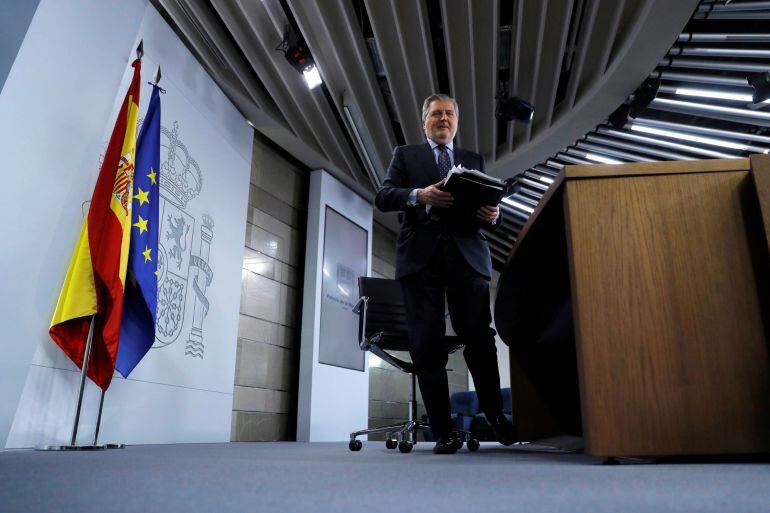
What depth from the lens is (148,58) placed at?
3320 mm

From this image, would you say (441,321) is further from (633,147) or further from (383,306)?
(633,147)

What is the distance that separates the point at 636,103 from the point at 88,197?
4.07 meters

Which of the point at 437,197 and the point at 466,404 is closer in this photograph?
the point at 437,197

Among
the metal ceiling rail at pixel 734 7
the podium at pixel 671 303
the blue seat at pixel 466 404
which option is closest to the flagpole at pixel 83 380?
the podium at pixel 671 303

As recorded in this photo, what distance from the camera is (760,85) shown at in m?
3.82

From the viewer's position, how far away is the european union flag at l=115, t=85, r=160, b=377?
2578mm

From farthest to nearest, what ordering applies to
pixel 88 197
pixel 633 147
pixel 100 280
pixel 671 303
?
pixel 633 147, pixel 88 197, pixel 100 280, pixel 671 303

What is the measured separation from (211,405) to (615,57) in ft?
13.2

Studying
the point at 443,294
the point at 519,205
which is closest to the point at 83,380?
the point at 443,294

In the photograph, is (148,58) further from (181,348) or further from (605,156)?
(605,156)

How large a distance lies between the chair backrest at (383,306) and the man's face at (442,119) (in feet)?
4.26

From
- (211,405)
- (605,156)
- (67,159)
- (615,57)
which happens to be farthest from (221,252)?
(605,156)

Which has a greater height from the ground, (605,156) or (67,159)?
(605,156)

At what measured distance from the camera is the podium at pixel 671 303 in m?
1.14
